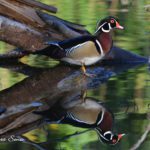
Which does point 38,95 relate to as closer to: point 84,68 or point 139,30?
point 84,68

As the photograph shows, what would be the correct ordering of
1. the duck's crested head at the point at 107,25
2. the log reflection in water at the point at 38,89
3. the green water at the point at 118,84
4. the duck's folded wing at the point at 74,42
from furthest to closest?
the duck's crested head at the point at 107,25 → the duck's folded wing at the point at 74,42 → the log reflection in water at the point at 38,89 → the green water at the point at 118,84

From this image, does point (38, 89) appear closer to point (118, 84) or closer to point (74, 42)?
point (118, 84)

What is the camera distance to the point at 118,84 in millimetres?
6918

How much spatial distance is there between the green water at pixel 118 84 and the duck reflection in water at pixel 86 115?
2.7 inches

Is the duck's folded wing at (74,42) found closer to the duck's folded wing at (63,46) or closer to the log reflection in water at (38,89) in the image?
the duck's folded wing at (63,46)

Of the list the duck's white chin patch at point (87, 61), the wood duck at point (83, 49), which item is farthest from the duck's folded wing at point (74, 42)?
the duck's white chin patch at point (87, 61)

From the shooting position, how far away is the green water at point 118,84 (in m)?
5.14

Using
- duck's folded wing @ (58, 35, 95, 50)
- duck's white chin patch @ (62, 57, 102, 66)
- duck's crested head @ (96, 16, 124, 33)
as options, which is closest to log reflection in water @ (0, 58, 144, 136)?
duck's white chin patch @ (62, 57, 102, 66)

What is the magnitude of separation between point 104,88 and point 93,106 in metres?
0.71

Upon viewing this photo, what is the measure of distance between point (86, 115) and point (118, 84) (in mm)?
1230

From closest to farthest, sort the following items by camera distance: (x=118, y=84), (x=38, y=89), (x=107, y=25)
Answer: (x=38, y=89)
(x=118, y=84)
(x=107, y=25)

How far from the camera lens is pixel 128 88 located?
6758mm

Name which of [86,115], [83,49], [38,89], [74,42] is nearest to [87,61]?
[83,49]

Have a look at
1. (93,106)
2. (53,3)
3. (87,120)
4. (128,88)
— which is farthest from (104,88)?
(53,3)
